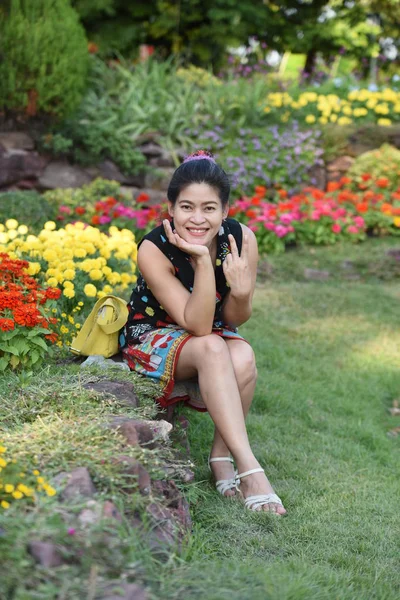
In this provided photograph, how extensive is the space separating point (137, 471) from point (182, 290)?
1.14m

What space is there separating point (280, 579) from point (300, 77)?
1086cm

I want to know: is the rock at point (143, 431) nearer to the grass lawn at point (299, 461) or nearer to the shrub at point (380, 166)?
the grass lawn at point (299, 461)

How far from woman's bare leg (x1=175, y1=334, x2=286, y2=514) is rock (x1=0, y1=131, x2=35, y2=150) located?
585cm

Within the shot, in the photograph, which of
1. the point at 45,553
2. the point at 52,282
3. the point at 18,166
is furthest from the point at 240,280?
the point at 18,166

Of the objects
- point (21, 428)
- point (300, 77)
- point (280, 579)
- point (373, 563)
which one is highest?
point (300, 77)

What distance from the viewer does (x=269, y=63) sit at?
1234 centimetres

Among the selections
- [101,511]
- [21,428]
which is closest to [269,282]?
[21,428]

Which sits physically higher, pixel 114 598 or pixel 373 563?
pixel 114 598

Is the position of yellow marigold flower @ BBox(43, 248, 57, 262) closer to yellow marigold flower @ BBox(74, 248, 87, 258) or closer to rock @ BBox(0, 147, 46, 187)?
A: yellow marigold flower @ BBox(74, 248, 87, 258)

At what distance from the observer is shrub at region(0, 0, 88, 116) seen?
7.97 metres

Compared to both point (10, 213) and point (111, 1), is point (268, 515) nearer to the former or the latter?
point (10, 213)

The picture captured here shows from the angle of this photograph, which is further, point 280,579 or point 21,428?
point 21,428

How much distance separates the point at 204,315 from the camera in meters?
3.10

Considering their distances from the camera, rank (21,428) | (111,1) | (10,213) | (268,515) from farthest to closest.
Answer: (111,1), (10,213), (268,515), (21,428)
